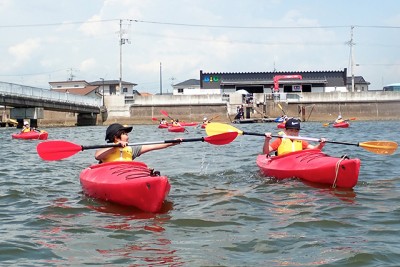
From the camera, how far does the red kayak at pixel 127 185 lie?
6.36 m

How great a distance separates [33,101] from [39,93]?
899 mm

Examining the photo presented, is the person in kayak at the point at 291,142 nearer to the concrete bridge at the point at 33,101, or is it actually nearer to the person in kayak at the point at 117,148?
the person in kayak at the point at 117,148

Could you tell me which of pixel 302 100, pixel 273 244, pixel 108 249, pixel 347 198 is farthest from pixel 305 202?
pixel 302 100

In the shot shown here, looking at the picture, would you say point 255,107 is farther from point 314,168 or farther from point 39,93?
point 314,168

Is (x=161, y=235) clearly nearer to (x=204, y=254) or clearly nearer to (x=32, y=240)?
(x=204, y=254)

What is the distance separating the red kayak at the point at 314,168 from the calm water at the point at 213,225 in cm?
18

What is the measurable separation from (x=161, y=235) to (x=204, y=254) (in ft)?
2.85

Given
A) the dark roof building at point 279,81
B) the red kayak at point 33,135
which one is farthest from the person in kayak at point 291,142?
the dark roof building at point 279,81

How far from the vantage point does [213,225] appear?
589 centimetres

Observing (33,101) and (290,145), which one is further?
(33,101)

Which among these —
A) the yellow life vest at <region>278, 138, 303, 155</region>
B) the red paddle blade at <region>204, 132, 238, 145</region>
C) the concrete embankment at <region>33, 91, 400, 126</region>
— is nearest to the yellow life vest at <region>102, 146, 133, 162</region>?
the red paddle blade at <region>204, 132, 238, 145</region>

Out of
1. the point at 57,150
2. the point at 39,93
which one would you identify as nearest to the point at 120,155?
the point at 57,150

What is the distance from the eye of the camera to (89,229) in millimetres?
5809

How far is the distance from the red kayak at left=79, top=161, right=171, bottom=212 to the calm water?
0.15 meters
